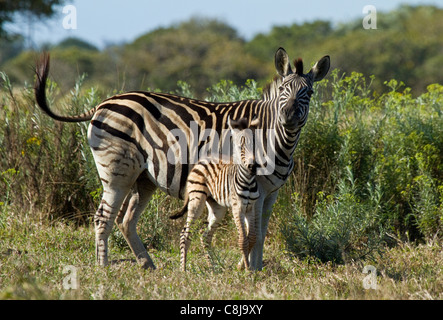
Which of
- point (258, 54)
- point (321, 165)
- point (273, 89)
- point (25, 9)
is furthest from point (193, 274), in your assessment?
point (258, 54)

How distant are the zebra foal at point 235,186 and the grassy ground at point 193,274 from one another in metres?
0.42

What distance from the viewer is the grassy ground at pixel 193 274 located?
202 inches

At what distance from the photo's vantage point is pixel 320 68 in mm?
6586

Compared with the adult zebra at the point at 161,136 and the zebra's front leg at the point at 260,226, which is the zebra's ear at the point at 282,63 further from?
the zebra's front leg at the point at 260,226

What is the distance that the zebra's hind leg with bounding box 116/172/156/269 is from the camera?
22.9 feet

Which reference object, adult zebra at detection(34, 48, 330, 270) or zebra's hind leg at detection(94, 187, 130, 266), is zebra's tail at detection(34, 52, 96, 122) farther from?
zebra's hind leg at detection(94, 187, 130, 266)

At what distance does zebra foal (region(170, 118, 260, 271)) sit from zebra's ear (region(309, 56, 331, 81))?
89 centimetres

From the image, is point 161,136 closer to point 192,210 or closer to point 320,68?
point 192,210

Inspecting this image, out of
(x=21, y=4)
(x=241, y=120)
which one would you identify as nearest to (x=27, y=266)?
(x=241, y=120)

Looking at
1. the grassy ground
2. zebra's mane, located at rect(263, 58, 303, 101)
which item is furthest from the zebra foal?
zebra's mane, located at rect(263, 58, 303, 101)

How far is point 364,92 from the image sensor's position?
868cm

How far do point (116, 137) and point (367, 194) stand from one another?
12.1ft
